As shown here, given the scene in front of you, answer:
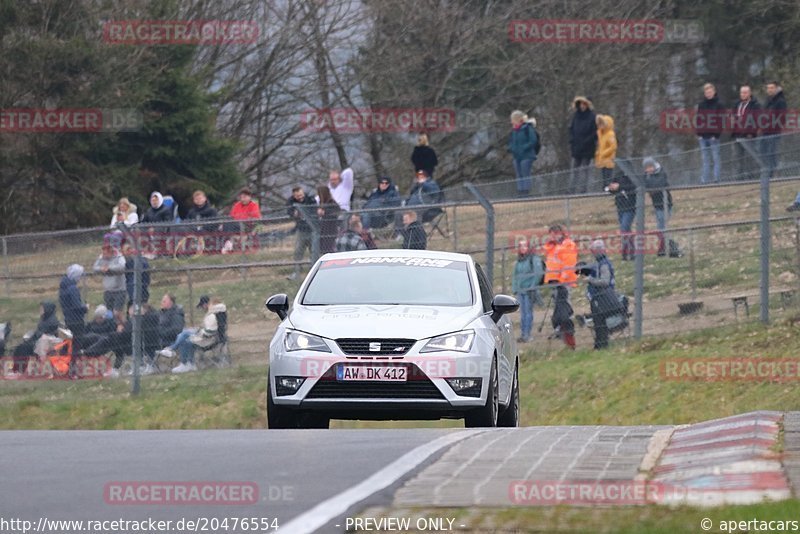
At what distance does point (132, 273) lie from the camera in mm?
22375

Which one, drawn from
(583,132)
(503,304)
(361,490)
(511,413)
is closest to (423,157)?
(583,132)

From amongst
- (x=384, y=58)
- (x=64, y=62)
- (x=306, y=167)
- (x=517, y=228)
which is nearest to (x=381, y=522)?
(x=517, y=228)

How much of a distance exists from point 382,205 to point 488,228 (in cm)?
544

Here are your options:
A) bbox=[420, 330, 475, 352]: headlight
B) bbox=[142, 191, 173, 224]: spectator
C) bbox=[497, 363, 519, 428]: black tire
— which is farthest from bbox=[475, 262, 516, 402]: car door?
bbox=[142, 191, 173, 224]: spectator

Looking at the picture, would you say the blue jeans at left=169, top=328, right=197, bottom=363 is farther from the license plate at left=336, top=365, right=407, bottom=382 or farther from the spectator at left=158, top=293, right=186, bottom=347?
the license plate at left=336, top=365, right=407, bottom=382

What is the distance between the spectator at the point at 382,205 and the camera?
22.5m

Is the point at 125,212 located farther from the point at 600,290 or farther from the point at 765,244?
the point at 765,244

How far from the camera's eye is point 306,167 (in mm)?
52281

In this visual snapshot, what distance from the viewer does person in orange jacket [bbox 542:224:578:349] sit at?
22188 millimetres

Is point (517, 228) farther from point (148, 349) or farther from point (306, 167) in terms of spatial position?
point (306, 167)

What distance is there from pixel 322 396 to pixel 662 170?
12424mm

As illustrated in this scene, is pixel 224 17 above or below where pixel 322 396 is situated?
above

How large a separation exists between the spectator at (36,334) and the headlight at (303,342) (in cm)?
946

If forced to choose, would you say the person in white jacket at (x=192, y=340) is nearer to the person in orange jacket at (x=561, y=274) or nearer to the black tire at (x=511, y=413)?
the person in orange jacket at (x=561, y=274)
